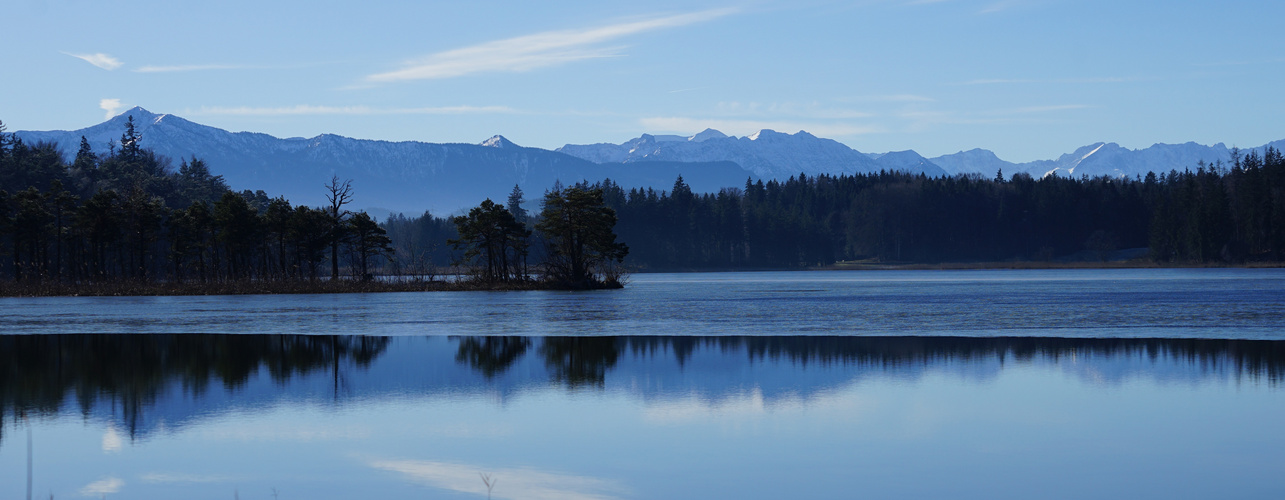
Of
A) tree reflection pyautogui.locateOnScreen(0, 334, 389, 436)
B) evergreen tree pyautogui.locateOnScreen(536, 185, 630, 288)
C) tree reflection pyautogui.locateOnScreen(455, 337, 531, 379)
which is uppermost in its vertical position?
evergreen tree pyautogui.locateOnScreen(536, 185, 630, 288)

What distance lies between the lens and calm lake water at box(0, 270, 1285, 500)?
12.1 m

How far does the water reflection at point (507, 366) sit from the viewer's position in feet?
62.3

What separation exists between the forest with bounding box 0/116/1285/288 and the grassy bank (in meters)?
1.17

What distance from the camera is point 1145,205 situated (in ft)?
621

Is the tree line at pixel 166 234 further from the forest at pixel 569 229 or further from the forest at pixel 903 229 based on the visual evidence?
the forest at pixel 903 229

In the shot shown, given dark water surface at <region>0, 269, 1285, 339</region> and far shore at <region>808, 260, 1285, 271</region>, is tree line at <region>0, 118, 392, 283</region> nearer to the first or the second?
dark water surface at <region>0, 269, 1285, 339</region>

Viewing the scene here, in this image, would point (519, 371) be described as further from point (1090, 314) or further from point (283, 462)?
point (1090, 314)

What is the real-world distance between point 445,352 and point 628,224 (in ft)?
543

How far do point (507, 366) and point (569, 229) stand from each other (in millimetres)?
52000

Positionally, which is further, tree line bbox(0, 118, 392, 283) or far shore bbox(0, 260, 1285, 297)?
tree line bbox(0, 118, 392, 283)

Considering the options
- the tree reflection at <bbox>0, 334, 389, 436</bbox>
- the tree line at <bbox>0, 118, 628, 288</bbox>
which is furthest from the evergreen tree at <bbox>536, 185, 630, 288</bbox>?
the tree reflection at <bbox>0, 334, 389, 436</bbox>

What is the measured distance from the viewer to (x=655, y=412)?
1705 cm

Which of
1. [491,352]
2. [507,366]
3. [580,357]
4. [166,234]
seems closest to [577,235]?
[166,234]

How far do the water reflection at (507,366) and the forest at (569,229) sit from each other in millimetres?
46772
